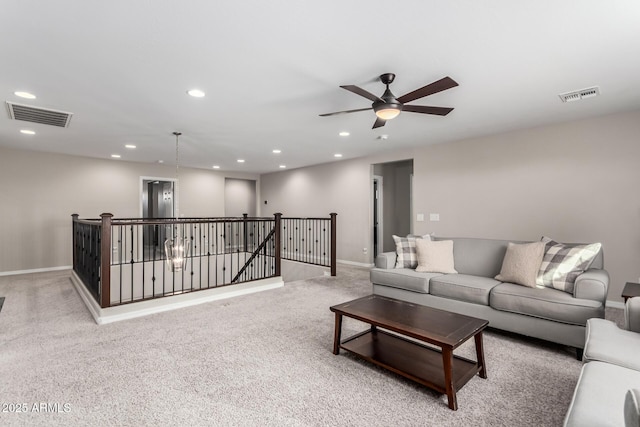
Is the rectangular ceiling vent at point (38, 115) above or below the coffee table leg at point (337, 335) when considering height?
above

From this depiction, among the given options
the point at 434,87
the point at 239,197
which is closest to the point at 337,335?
the point at 434,87

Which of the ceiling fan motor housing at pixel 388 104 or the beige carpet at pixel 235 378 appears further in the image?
the ceiling fan motor housing at pixel 388 104

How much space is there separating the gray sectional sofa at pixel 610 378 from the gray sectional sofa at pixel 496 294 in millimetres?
536

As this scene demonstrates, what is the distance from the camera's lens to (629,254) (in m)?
3.88

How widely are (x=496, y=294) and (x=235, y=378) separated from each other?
255cm

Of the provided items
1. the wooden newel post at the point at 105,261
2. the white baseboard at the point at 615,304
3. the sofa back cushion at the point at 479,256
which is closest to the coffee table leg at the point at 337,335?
the sofa back cushion at the point at 479,256

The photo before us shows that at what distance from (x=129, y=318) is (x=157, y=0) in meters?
3.22

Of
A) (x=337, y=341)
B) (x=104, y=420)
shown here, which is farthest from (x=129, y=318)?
(x=337, y=341)

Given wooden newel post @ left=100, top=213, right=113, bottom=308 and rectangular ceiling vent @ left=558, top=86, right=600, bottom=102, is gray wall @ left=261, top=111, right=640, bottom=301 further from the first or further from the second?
wooden newel post @ left=100, top=213, right=113, bottom=308

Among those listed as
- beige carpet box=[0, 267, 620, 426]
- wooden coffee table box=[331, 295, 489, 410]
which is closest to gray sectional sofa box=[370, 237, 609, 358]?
beige carpet box=[0, 267, 620, 426]

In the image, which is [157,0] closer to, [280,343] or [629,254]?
[280,343]

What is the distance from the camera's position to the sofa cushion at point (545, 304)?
2.56 meters

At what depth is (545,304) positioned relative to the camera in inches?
107

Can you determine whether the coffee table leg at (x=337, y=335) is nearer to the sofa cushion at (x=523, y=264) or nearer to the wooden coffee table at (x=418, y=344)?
the wooden coffee table at (x=418, y=344)
